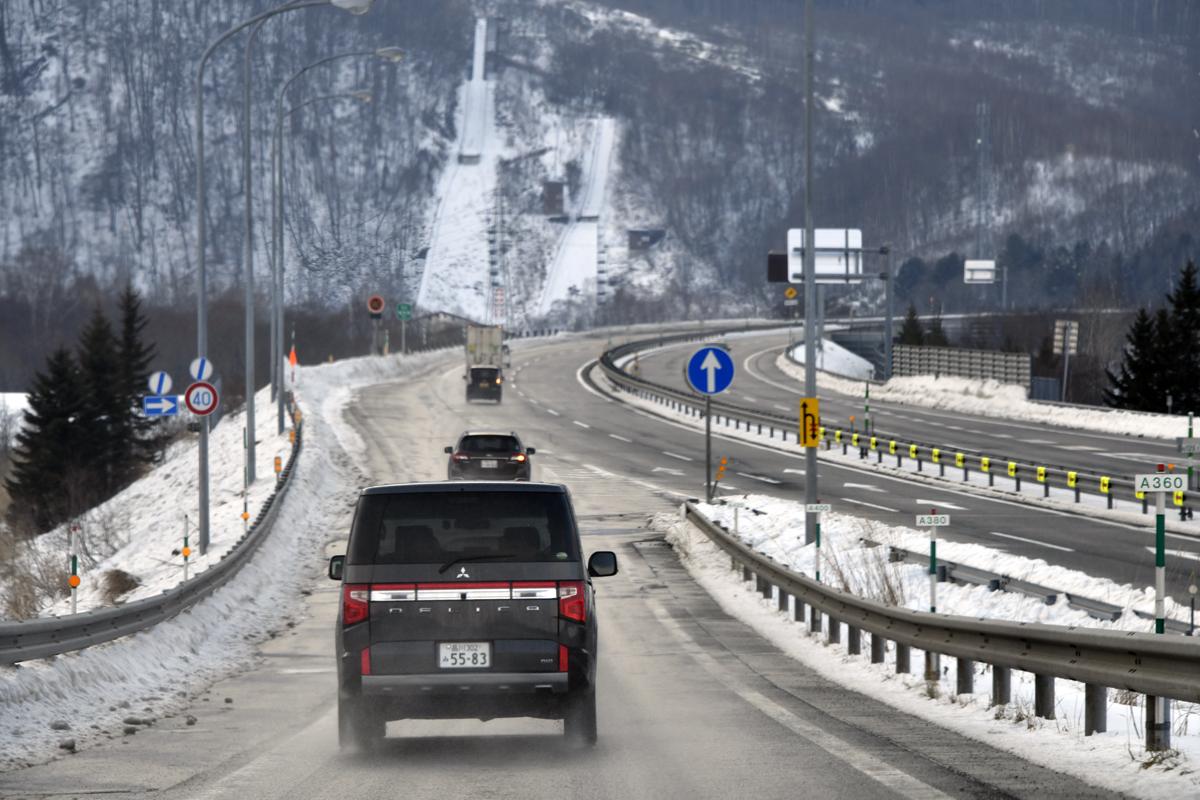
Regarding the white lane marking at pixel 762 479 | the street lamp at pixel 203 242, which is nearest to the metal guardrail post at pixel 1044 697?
the street lamp at pixel 203 242

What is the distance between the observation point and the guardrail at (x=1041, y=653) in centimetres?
880

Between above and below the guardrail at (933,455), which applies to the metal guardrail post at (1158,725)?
above

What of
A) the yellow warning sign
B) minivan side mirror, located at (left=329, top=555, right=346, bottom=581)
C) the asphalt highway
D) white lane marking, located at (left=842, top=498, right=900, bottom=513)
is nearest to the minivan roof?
minivan side mirror, located at (left=329, top=555, right=346, bottom=581)

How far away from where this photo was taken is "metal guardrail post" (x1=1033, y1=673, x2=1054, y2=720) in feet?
36.7

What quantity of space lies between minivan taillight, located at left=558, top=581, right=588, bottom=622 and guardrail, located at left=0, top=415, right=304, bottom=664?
434cm

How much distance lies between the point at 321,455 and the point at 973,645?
35.7 meters

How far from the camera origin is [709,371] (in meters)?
27.2

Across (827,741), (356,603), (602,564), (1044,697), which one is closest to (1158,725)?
(1044,697)

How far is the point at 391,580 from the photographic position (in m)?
10.1

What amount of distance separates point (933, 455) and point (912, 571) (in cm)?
2239

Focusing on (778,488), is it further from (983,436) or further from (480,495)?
(480,495)

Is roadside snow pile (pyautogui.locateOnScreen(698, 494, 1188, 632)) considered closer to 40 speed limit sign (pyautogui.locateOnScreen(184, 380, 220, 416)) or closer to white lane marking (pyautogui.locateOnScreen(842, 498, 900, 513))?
white lane marking (pyautogui.locateOnScreen(842, 498, 900, 513))

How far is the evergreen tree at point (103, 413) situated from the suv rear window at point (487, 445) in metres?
57.2

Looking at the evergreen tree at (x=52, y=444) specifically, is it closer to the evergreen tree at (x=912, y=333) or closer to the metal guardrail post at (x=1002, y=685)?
the evergreen tree at (x=912, y=333)
